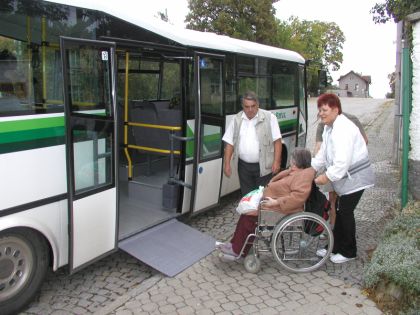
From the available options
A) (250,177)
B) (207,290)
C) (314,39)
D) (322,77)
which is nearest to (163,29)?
(250,177)

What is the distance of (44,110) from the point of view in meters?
4.03

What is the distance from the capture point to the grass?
3.87m

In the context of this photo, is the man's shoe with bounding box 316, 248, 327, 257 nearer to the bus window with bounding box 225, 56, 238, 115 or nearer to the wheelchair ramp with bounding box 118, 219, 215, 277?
the wheelchair ramp with bounding box 118, 219, 215, 277

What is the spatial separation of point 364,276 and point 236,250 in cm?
128

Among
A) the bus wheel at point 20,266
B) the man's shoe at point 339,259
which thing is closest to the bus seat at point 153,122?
the man's shoe at point 339,259

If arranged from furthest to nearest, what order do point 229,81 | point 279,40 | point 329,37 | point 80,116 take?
point 329,37 < point 279,40 < point 229,81 < point 80,116

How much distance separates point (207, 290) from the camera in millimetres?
4516

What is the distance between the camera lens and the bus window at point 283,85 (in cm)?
862

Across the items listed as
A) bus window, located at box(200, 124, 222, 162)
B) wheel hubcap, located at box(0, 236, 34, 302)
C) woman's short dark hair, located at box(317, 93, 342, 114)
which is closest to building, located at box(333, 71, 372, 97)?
bus window, located at box(200, 124, 222, 162)

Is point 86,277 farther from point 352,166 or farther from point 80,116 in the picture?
point 352,166

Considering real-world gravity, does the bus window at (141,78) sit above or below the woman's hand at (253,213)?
above

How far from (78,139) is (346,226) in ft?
9.43

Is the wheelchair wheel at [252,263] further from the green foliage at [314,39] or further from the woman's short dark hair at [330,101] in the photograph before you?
the green foliage at [314,39]

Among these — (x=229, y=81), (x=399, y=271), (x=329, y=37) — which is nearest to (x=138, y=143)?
(x=229, y=81)
